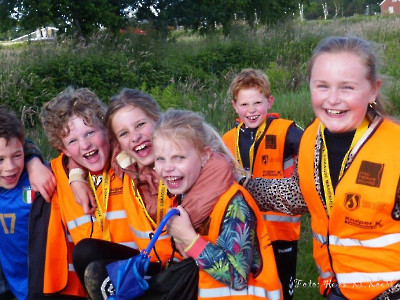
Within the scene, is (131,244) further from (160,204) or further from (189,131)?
(189,131)

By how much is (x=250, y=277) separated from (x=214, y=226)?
1.16 feet

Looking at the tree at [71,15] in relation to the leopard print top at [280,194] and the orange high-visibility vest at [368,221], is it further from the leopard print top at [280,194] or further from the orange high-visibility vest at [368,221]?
the orange high-visibility vest at [368,221]

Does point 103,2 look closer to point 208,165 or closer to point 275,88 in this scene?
point 275,88

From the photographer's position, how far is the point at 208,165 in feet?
9.43

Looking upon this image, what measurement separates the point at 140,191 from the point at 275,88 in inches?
325

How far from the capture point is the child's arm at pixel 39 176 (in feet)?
11.7

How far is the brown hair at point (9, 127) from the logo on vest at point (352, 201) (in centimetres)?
246

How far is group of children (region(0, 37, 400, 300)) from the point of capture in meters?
2.59

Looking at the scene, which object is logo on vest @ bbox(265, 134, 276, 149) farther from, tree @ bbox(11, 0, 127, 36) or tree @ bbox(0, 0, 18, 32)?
tree @ bbox(0, 0, 18, 32)

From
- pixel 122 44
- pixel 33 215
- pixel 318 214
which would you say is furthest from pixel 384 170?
pixel 122 44

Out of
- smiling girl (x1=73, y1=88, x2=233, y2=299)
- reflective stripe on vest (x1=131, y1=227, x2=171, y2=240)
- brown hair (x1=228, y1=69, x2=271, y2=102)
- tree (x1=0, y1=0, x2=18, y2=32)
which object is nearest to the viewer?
smiling girl (x1=73, y1=88, x2=233, y2=299)

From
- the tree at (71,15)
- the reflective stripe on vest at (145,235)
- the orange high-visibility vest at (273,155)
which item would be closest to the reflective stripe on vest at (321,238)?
the reflective stripe on vest at (145,235)

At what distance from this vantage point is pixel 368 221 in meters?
2.52

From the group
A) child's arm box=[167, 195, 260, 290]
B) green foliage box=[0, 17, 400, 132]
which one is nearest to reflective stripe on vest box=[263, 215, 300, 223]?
child's arm box=[167, 195, 260, 290]
